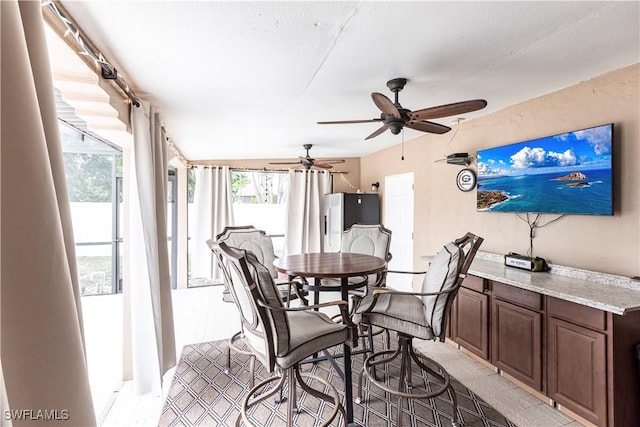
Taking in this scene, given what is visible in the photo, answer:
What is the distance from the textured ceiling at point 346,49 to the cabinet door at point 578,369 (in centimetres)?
180

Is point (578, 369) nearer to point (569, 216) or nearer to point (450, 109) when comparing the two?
point (569, 216)

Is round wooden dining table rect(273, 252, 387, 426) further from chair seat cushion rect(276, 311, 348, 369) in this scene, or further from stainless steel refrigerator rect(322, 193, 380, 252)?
stainless steel refrigerator rect(322, 193, 380, 252)

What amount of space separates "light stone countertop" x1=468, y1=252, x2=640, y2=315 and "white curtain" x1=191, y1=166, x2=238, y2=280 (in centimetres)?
415

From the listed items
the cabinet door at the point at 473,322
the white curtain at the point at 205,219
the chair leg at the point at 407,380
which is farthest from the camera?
the white curtain at the point at 205,219

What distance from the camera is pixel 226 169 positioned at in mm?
5438

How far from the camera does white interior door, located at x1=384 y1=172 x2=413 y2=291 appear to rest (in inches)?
185

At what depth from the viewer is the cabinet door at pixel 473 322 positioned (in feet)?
8.71

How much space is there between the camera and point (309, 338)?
5.72ft

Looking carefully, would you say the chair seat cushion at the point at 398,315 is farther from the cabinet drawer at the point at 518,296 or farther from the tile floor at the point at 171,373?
the tile floor at the point at 171,373

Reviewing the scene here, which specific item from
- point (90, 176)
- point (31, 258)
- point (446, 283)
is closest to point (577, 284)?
point (446, 283)

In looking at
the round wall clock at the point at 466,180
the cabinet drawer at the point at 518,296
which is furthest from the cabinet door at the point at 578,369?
the round wall clock at the point at 466,180

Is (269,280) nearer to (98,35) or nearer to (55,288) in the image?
(55,288)

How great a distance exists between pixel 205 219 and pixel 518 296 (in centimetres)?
466

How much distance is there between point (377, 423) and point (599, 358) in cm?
141
